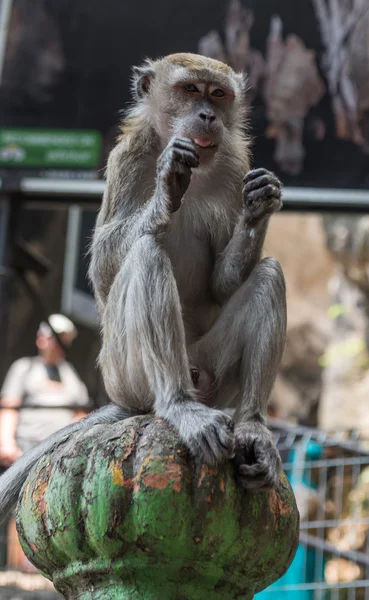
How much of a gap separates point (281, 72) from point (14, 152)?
2.92 meters

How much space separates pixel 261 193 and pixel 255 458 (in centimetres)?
122

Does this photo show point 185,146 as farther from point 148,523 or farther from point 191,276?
point 148,523

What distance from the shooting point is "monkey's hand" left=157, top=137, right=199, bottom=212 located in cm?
413

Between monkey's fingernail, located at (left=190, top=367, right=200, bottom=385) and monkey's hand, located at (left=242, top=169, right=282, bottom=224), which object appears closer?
monkey's hand, located at (left=242, top=169, right=282, bottom=224)

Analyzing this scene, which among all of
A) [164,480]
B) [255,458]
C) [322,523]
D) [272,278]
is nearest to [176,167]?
[272,278]

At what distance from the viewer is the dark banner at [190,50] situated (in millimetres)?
10047

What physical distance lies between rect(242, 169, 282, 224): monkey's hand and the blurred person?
5.40 m

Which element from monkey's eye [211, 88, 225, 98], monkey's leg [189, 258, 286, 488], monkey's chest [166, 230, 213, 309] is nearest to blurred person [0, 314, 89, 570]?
monkey's chest [166, 230, 213, 309]

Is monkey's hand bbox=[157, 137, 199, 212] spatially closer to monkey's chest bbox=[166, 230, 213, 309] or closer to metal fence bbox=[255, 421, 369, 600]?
monkey's chest bbox=[166, 230, 213, 309]

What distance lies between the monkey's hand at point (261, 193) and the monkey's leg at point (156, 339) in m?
0.49

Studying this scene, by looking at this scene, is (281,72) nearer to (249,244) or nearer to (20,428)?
(20,428)

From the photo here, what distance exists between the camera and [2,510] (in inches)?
171

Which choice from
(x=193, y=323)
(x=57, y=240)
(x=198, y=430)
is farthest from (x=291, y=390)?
(x=198, y=430)

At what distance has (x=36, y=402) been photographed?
35.6 ft
